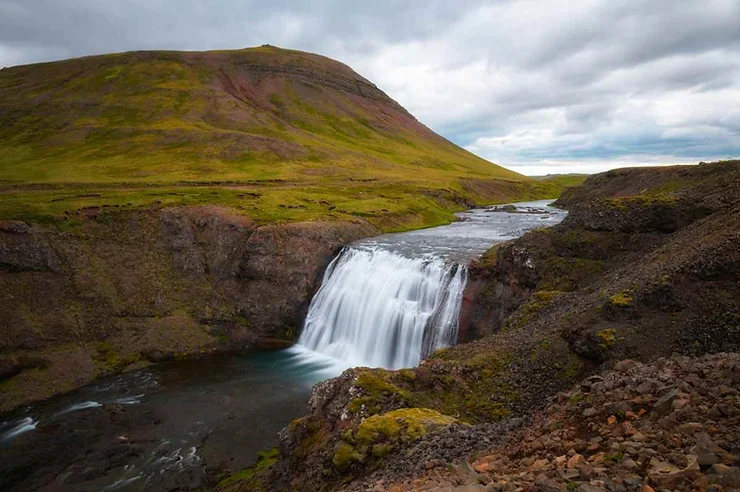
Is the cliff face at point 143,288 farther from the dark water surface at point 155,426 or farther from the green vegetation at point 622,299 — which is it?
the green vegetation at point 622,299

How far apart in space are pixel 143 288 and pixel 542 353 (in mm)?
39386

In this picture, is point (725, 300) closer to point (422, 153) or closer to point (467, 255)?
point (467, 255)

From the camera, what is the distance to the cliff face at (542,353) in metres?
13.4

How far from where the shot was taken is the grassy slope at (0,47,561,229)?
63688 mm

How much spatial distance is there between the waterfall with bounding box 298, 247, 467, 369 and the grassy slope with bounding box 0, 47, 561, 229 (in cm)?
1391

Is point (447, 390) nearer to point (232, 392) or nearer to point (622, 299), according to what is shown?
point (622, 299)

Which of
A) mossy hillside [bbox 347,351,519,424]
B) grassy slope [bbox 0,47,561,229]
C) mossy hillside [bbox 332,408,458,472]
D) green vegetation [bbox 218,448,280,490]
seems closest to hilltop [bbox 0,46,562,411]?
grassy slope [bbox 0,47,561,229]

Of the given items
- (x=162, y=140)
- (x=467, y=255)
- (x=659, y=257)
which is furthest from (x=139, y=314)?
(x=162, y=140)

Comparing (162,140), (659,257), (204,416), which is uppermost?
(162,140)

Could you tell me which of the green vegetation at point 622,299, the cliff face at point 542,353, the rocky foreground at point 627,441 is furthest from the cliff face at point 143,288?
the rocky foreground at point 627,441

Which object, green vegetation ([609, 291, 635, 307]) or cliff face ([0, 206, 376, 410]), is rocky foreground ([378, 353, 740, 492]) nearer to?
green vegetation ([609, 291, 635, 307])

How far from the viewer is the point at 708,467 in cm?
673

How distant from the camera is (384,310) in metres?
37.1

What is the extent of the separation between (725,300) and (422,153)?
5815 inches
